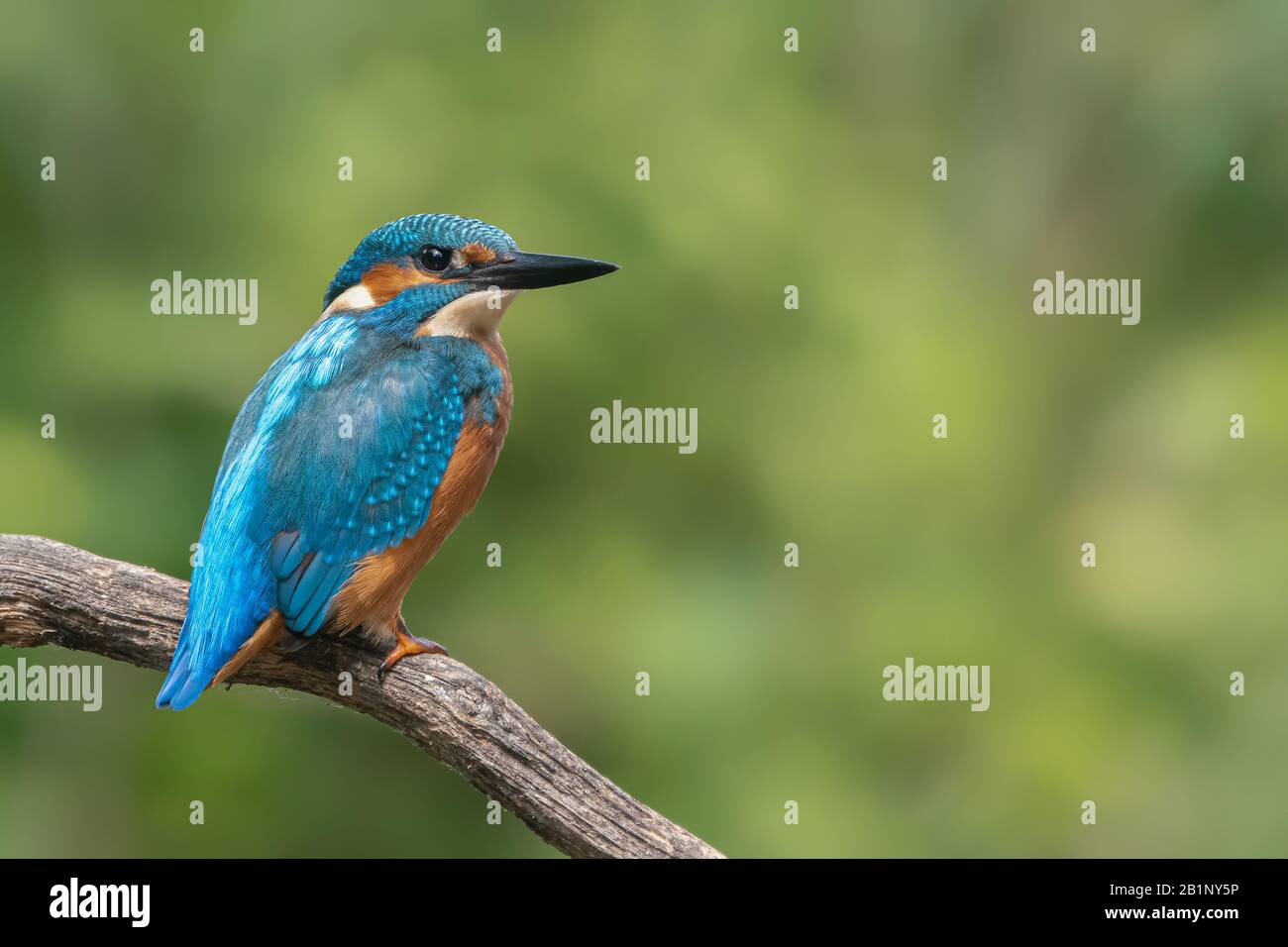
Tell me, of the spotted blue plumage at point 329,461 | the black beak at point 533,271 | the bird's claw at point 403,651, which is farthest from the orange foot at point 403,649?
the black beak at point 533,271

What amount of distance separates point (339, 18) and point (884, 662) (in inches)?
127

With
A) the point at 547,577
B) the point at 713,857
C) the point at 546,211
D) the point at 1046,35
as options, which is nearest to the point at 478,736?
the point at 713,857

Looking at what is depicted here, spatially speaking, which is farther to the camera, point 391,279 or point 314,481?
point 391,279

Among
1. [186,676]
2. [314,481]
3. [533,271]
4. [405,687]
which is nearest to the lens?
[186,676]

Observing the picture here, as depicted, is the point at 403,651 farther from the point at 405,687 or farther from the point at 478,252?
the point at 478,252

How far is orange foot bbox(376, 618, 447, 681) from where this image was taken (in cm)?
306

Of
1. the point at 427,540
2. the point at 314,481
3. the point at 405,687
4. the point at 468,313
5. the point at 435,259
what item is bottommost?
the point at 405,687

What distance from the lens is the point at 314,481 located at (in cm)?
291

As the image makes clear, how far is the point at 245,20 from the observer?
568cm

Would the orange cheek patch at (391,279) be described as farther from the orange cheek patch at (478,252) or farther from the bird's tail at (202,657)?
the bird's tail at (202,657)

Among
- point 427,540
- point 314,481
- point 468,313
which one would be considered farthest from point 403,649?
point 468,313

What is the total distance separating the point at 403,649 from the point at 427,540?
234 millimetres

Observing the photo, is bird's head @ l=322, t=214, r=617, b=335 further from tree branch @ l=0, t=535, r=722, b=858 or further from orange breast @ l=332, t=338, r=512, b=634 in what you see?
tree branch @ l=0, t=535, r=722, b=858

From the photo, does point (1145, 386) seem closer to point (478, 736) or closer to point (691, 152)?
point (691, 152)
